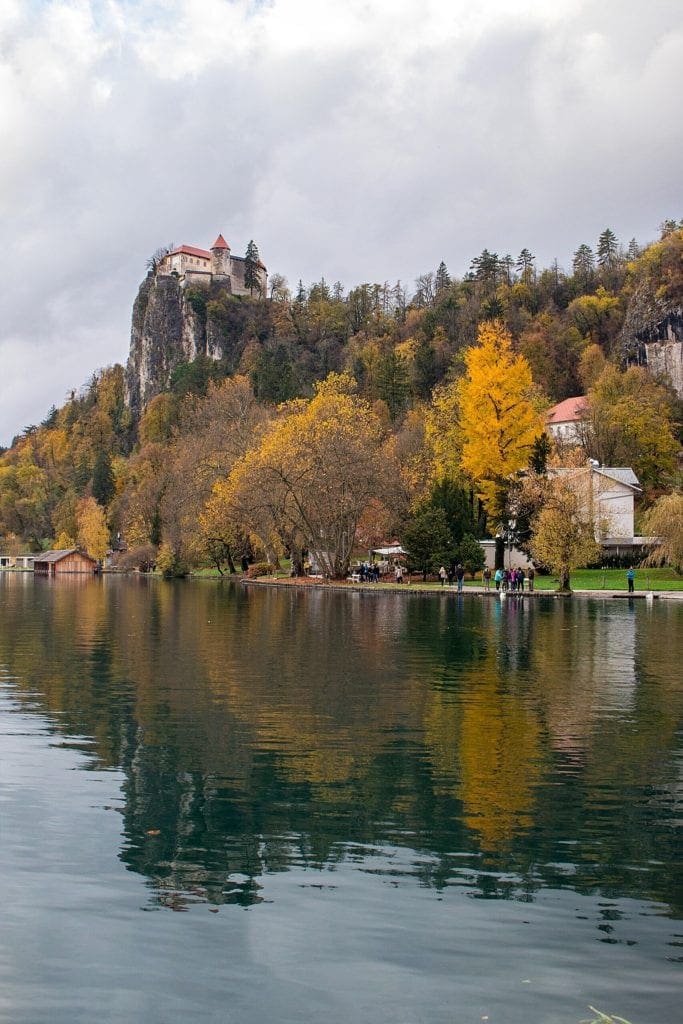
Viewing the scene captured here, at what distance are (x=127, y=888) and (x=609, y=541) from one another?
71346 millimetres

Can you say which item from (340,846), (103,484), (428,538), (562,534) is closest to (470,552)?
(428,538)

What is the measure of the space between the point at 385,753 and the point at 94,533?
434 feet

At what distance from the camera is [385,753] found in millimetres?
14727

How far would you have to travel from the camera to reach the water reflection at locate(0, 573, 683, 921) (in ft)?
33.2

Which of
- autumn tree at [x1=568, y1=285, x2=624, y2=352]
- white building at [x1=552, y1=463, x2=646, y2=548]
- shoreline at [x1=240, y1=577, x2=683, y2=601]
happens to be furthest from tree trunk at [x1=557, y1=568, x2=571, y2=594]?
autumn tree at [x1=568, y1=285, x2=624, y2=352]

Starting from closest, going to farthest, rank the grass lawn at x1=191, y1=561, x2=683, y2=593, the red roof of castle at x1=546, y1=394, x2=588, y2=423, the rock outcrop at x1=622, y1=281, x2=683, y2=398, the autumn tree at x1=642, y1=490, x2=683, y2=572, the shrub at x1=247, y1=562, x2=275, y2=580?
the autumn tree at x1=642, y1=490, x2=683, y2=572 → the grass lawn at x1=191, y1=561, x2=683, y2=593 → the shrub at x1=247, y1=562, x2=275, y2=580 → the red roof of castle at x1=546, y1=394, x2=588, y2=423 → the rock outcrop at x1=622, y1=281, x2=683, y2=398

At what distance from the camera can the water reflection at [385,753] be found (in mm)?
10117

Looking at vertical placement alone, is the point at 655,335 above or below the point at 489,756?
above

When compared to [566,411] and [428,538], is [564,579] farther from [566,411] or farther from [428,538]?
[566,411]

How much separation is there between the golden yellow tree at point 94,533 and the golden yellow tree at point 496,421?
85.8 metres

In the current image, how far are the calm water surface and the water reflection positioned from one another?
0.18ft

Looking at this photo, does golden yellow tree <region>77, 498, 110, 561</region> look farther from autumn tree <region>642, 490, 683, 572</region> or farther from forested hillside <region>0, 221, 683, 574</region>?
autumn tree <region>642, 490, 683, 572</region>

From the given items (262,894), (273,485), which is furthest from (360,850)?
(273,485)

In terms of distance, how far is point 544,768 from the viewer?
13836 mm
